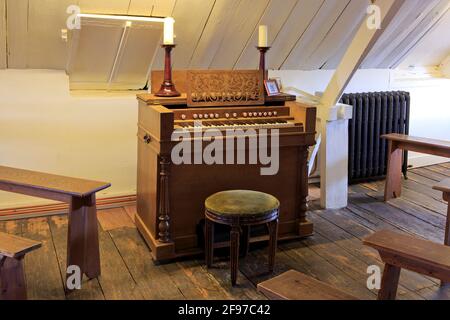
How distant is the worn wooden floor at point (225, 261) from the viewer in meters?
2.62

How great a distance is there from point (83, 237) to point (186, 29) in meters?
1.65

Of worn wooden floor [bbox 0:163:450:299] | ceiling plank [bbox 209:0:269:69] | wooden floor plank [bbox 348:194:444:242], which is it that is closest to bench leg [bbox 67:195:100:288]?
worn wooden floor [bbox 0:163:450:299]

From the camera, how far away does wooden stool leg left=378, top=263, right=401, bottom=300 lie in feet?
Answer: 7.44

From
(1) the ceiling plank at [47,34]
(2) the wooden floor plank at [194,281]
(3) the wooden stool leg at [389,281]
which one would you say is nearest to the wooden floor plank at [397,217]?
(3) the wooden stool leg at [389,281]

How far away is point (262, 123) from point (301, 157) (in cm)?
35

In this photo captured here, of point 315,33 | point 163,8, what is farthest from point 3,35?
point 315,33

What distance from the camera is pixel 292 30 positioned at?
3.77 m

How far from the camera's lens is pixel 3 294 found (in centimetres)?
225

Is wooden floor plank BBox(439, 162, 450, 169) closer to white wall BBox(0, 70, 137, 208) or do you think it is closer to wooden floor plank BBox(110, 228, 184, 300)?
white wall BBox(0, 70, 137, 208)

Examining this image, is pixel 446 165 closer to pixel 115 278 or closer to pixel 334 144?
pixel 334 144

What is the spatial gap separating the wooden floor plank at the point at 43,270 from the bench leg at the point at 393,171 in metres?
2.59

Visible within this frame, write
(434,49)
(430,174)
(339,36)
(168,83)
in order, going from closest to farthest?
(168,83) < (339,36) < (430,174) < (434,49)

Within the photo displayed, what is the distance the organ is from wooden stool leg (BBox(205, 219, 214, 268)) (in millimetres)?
156

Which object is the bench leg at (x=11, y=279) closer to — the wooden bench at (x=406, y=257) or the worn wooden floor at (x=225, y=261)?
the worn wooden floor at (x=225, y=261)
